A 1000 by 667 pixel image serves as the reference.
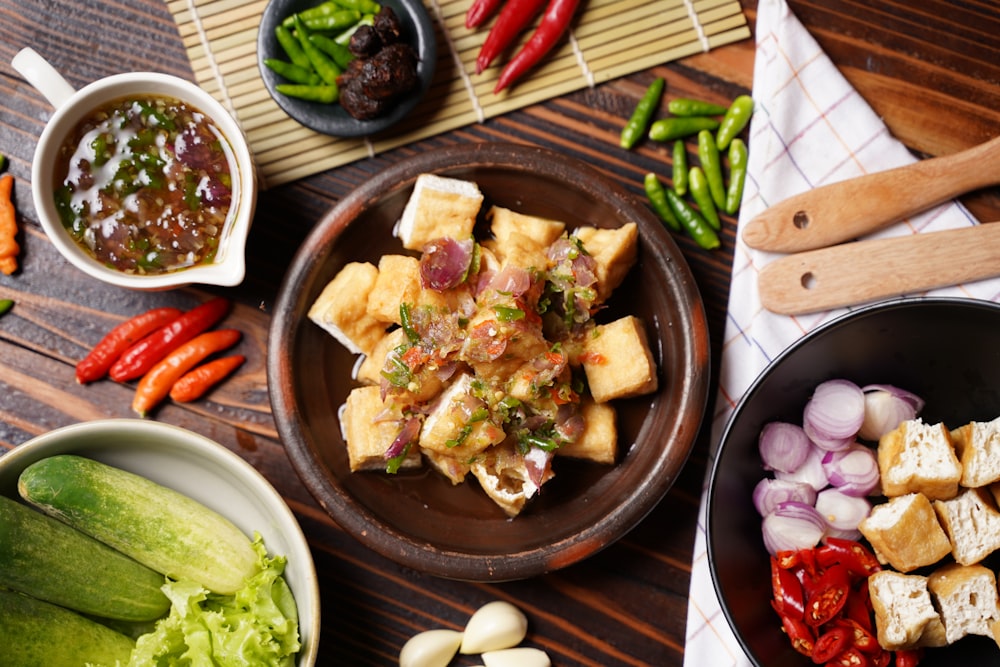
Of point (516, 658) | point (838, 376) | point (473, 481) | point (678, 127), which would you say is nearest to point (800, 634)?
point (838, 376)

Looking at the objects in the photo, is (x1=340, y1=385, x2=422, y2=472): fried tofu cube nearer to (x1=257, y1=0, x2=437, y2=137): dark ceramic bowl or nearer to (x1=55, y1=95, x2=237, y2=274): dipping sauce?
(x1=55, y1=95, x2=237, y2=274): dipping sauce

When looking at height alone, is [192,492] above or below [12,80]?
below

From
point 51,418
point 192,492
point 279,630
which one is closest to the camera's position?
point 279,630

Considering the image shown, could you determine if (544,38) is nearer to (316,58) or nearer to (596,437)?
(316,58)

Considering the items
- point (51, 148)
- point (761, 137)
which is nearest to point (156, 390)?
point (51, 148)

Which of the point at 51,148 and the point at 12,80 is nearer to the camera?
the point at 51,148

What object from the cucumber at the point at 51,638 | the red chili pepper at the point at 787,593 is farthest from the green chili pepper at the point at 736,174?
the cucumber at the point at 51,638

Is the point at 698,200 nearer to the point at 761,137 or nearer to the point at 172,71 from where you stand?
the point at 761,137
